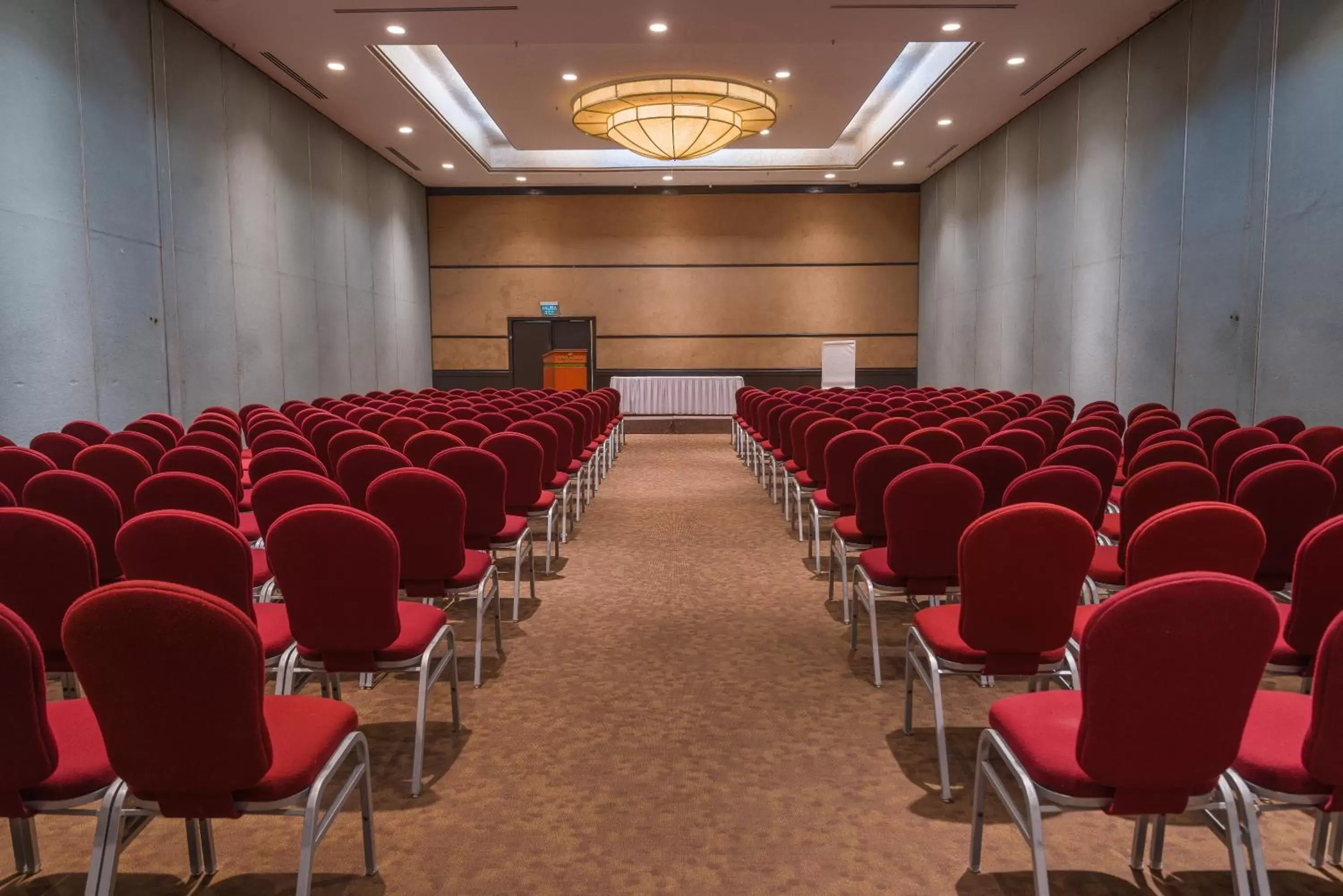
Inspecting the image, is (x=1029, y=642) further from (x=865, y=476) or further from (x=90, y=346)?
(x=90, y=346)

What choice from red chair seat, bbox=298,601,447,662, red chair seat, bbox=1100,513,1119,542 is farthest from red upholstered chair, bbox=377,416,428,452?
red chair seat, bbox=1100,513,1119,542

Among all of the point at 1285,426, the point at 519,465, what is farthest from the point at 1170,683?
the point at 1285,426

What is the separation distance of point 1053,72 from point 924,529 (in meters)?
9.62

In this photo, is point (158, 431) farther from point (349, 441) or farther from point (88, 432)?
point (349, 441)

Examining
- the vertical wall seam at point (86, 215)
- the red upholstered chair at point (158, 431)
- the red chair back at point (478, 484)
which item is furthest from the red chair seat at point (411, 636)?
the vertical wall seam at point (86, 215)

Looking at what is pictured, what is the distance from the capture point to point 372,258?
49.8ft

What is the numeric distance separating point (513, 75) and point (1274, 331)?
8.94 meters

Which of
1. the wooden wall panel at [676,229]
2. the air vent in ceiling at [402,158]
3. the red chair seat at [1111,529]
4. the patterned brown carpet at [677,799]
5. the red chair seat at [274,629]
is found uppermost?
the air vent in ceiling at [402,158]

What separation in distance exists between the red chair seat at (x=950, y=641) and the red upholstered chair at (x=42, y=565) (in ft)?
8.26

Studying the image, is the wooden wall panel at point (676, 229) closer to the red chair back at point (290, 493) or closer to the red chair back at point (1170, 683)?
the red chair back at point (290, 493)

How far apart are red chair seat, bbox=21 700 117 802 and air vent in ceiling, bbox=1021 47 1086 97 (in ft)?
37.1

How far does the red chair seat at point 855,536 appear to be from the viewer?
14.8 feet

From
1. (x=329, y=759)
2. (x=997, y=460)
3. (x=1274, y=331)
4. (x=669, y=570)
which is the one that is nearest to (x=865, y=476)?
(x=997, y=460)

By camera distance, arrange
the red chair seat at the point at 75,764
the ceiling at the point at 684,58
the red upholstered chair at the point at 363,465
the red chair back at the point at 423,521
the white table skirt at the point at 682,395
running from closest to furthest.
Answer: the red chair seat at the point at 75,764 < the red chair back at the point at 423,521 < the red upholstered chair at the point at 363,465 < the ceiling at the point at 684,58 < the white table skirt at the point at 682,395
